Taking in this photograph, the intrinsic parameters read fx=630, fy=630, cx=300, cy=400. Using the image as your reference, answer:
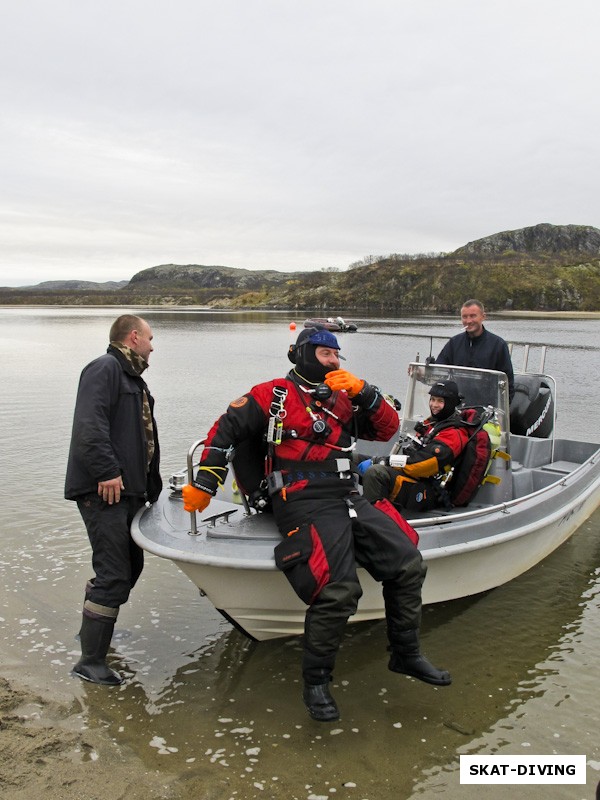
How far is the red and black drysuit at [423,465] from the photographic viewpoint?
4.78 meters

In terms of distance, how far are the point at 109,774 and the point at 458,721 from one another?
6.32 ft

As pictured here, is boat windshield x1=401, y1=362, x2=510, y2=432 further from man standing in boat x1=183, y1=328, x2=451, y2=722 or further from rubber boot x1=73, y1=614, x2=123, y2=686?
rubber boot x1=73, y1=614, x2=123, y2=686

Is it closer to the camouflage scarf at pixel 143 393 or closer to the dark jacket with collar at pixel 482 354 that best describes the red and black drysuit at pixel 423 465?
the dark jacket with collar at pixel 482 354

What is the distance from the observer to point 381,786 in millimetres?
3080

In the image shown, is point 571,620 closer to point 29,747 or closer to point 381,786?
point 381,786

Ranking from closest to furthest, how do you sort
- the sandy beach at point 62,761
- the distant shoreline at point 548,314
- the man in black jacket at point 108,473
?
1. the sandy beach at point 62,761
2. the man in black jacket at point 108,473
3. the distant shoreline at point 548,314

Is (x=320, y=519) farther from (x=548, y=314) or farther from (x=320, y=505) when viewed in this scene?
(x=548, y=314)

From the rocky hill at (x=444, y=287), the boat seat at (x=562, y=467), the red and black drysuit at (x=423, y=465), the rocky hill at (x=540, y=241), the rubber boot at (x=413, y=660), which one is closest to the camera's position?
the rubber boot at (x=413, y=660)

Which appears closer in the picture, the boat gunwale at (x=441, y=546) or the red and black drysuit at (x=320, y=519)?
the red and black drysuit at (x=320, y=519)

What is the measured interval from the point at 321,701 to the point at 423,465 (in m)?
2.00

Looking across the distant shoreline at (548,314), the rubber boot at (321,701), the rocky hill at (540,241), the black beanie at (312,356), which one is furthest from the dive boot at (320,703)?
the rocky hill at (540,241)

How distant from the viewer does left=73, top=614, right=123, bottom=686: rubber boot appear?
3713mm

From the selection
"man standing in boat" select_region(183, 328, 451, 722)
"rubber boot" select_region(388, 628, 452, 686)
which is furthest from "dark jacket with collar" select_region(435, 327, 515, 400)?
"rubber boot" select_region(388, 628, 452, 686)

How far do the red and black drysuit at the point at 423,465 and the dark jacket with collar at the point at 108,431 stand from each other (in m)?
1.76
